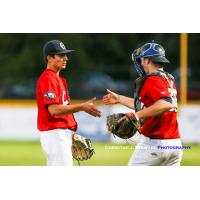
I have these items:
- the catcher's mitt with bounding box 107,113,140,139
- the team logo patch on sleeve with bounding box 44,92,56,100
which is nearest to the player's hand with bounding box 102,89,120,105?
the catcher's mitt with bounding box 107,113,140,139

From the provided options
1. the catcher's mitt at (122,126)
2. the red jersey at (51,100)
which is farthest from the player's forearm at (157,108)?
the red jersey at (51,100)

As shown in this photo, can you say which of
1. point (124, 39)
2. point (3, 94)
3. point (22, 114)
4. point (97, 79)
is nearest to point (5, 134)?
point (22, 114)

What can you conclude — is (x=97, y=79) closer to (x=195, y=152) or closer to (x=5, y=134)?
(x=5, y=134)

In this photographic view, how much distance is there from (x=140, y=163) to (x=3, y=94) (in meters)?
10.3

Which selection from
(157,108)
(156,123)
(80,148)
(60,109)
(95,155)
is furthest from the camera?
(95,155)

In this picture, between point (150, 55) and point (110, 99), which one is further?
point (110, 99)

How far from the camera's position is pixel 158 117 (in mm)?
6969

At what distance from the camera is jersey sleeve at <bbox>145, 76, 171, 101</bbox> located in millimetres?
6815

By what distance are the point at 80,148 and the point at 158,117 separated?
1.48m

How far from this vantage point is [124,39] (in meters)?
20.3

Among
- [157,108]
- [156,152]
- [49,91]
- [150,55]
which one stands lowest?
[156,152]

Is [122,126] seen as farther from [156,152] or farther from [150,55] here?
[150,55]

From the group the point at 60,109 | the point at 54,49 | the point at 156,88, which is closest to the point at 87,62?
the point at 54,49

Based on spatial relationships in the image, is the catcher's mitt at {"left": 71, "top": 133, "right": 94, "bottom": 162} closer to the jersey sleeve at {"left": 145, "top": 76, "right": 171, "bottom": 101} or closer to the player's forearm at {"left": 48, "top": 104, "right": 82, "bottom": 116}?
the player's forearm at {"left": 48, "top": 104, "right": 82, "bottom": 116}
